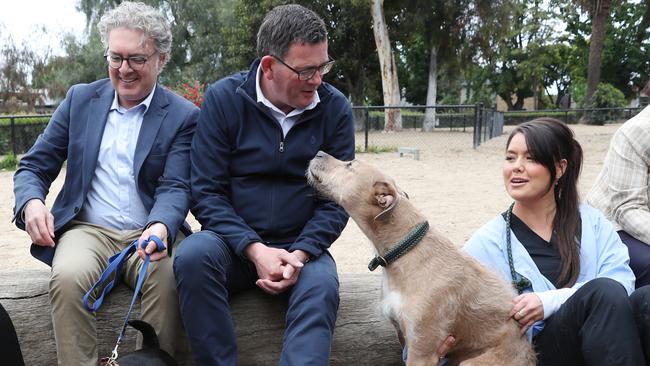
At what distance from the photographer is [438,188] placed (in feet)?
38.5

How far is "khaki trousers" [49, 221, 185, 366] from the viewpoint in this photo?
284 cm

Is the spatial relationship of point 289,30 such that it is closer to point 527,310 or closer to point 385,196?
point 385,196

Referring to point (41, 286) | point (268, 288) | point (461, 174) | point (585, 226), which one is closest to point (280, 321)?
point (268, 288)

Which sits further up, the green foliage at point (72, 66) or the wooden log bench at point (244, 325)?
the green foliage at point (72, 66)

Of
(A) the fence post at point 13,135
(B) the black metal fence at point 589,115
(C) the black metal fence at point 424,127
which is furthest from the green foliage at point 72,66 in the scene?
(B) the black metal fence at point 589,115

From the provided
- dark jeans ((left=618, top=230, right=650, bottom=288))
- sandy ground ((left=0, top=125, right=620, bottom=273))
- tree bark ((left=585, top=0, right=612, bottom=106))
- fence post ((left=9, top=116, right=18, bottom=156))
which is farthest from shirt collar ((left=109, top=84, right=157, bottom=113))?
tree bark ((left=585, top=0, right=612, bottom=106))

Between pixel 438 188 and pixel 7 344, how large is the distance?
32.4 feet

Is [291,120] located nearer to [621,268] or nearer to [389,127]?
[621,268]

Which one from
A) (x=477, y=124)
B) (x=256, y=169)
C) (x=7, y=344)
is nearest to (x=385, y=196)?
(x=256, y=169)

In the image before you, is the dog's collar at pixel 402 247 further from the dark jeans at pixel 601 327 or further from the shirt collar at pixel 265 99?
the shirt collar at pixel 265 99

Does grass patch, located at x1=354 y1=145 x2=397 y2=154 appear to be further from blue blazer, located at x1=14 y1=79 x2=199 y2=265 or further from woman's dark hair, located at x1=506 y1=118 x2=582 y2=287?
woman's dark hair, located at x1=506 y1=118 x2=582 y2=287

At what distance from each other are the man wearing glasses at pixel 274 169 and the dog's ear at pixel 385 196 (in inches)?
13.3

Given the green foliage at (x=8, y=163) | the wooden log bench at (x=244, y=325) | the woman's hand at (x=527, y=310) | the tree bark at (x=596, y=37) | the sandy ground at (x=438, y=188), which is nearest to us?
the woman's hand at (x=527, y=310)

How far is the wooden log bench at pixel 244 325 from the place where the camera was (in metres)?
3.32
